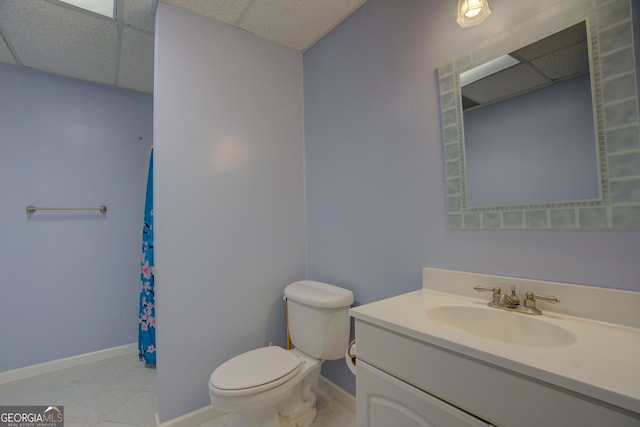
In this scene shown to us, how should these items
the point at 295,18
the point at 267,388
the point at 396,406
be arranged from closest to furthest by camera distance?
the point at 396,406
the point at 267,388
the point at 295,18

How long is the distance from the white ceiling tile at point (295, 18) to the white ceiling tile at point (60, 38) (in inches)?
35.6

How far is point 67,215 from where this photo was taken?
2.15 meters

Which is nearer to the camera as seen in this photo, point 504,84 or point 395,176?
point 504,84

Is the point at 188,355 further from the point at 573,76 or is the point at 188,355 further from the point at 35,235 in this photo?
the point at 573,76

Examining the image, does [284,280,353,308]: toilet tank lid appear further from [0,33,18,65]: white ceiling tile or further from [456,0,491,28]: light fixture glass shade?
[0,33,18,65]: white ceiling tile

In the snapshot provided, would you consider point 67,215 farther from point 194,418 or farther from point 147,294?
point 194,418

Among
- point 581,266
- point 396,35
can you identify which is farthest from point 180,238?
point 581,266

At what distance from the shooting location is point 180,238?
1516mm

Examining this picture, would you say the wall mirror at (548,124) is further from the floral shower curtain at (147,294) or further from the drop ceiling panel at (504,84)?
the floral shower curtain at (147,294)

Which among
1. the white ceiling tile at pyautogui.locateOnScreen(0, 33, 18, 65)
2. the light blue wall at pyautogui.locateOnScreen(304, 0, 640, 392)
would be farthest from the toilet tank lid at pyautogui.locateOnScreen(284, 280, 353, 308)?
the white ceiling tile at pyautogui.locateOnScreen(0, 33, 18, 65)

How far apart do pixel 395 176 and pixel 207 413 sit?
170cm

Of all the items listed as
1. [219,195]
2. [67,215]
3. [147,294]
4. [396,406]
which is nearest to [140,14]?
[219,195]

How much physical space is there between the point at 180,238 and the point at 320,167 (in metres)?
0.99

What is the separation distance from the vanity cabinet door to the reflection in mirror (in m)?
0.72
